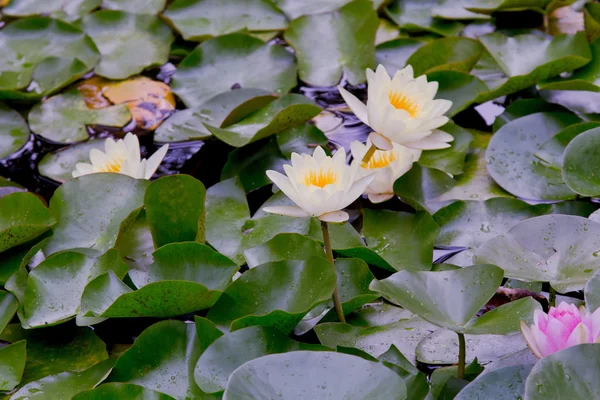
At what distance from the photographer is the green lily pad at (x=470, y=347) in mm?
1253

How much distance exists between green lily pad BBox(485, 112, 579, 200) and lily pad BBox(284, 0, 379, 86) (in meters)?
0.52

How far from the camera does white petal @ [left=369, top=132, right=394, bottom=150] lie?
4.88 ft

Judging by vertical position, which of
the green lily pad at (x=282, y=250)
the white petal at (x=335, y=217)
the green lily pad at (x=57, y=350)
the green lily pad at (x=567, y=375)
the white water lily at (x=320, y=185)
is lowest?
the green lily pad at (x=57, y=350)

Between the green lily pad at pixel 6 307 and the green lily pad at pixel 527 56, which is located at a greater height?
the green lily pad at pixel 527 56

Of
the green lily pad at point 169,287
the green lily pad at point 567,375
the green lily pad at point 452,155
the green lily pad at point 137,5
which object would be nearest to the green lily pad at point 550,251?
the green lily pad at point 567,375

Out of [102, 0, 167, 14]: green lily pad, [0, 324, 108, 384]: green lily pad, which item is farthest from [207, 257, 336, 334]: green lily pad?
[102, 0, 167, 14]: green lily pad

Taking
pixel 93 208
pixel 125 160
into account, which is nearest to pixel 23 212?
pixel 93 208

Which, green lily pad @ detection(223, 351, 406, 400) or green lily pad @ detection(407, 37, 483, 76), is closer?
green lily pad @ detection(223, 351, 406, 400)

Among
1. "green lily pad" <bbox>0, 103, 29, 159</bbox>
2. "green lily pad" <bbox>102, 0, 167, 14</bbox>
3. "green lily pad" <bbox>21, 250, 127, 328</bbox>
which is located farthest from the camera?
"green lily pad" <bbox>102, 0, 167, 14</bbox>

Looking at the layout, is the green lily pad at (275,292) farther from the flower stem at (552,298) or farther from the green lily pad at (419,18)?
Result: the green lily pad at (419,18)

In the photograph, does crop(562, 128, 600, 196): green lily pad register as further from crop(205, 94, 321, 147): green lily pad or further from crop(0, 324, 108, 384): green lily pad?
crop(0, 324, 108, 384): green lily pad

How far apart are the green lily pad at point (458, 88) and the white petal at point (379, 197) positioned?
1.13ft

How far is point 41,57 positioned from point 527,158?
5.17ft

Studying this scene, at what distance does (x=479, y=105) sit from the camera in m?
2.04
